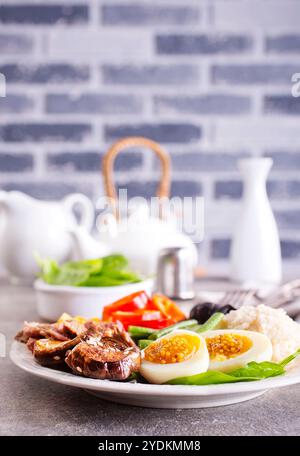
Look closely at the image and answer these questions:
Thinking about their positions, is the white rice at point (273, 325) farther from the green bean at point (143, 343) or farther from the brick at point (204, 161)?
the brick at point (204, 161)

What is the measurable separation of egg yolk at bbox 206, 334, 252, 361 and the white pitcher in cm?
123

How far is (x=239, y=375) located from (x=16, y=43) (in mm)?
2636

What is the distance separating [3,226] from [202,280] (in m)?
0.71

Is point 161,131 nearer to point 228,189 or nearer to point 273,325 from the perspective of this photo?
point 228,189

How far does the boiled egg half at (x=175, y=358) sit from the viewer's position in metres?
0.85

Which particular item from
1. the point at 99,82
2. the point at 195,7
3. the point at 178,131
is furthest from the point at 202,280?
the point at 195,7

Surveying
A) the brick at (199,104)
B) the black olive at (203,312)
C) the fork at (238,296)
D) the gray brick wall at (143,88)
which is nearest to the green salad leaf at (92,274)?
the fork at (238,296)

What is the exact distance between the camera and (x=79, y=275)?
5.14ft

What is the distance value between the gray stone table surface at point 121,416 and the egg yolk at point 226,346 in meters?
0.07

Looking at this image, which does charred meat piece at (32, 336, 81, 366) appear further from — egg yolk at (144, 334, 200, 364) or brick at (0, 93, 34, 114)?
brick at (0, 93, 34, 114)

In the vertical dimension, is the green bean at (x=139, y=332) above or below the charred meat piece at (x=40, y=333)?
below
